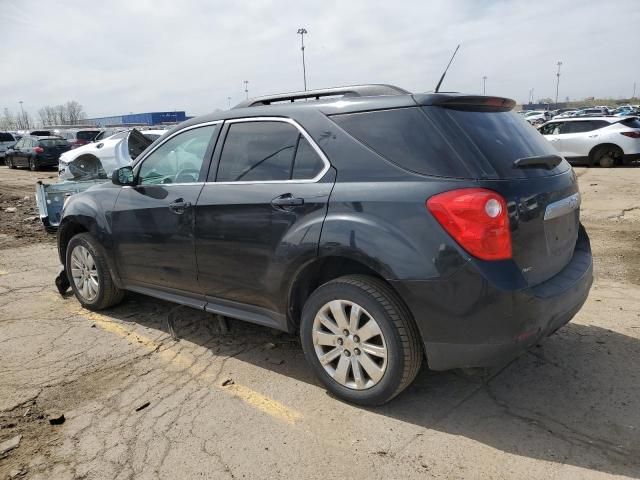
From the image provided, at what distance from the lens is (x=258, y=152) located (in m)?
3.47

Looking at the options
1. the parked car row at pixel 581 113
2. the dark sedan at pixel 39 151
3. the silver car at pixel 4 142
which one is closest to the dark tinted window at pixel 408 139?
the dark sedan at pixel 39 151

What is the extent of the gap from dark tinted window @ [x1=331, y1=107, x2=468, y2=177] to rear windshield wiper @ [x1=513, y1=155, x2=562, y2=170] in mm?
412

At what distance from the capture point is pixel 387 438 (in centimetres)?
277

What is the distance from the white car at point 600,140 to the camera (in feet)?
49.6

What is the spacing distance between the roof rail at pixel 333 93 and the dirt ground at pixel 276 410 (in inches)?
71.8

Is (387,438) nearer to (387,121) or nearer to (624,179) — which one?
(387,121)

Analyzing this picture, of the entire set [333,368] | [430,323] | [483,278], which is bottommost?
[333,368]

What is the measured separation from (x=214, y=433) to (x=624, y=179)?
12.7m

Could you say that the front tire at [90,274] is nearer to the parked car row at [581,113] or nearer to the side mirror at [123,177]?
the side mirror at [123,177]

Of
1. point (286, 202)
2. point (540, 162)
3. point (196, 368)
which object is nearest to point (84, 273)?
point (196, 368)

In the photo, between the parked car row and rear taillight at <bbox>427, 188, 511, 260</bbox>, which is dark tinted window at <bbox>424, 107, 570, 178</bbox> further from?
the parked car row

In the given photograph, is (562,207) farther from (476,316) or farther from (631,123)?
(631,123)

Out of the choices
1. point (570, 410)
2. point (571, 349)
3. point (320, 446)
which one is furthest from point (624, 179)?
point (320, 446)

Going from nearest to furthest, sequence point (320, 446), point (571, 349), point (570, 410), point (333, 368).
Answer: point (320, 446) → point (570, 410) → point (333, 368) → point (571, 349)
